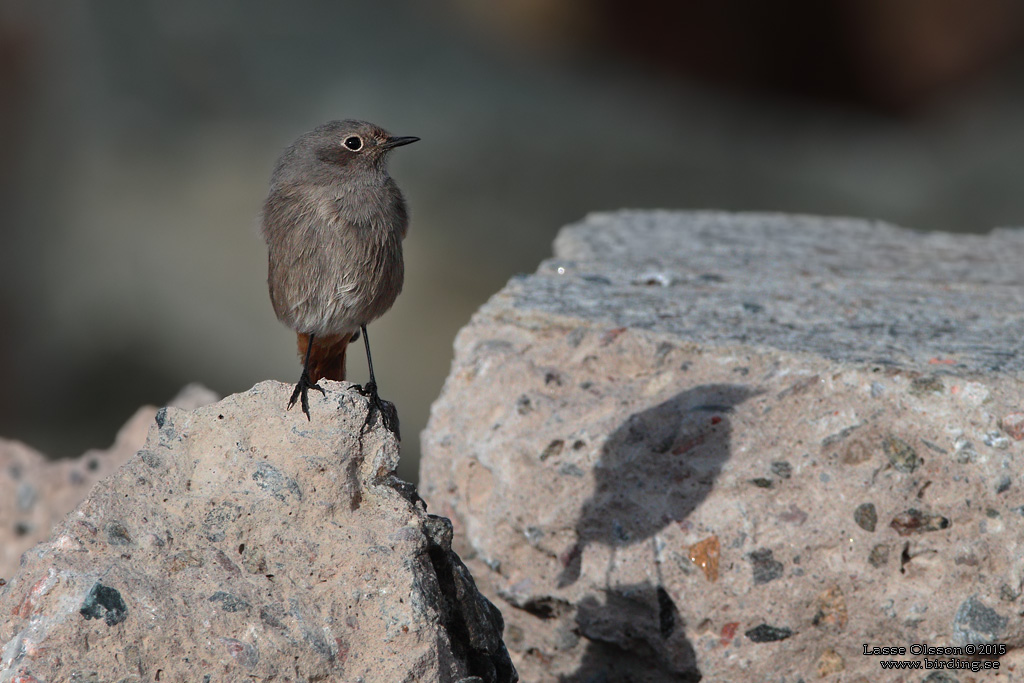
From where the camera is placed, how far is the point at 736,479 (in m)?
3.45

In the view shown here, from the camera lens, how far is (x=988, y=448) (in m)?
3.31

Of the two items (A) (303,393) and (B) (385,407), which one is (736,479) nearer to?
(B) (385,407)

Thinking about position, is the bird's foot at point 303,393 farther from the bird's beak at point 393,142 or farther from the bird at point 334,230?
the bird's beak at point 393,142

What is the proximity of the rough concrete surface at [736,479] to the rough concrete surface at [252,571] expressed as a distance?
0.82 meters

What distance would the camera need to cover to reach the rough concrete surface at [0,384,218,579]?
14.5ft

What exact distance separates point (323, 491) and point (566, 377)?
1.57m

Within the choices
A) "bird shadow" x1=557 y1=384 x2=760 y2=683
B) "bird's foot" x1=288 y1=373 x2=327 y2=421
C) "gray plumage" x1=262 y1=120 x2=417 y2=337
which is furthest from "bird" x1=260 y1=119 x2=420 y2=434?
"bird shadow" x1=557 y1=384 x2=760 y2=683

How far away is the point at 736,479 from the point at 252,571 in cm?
160

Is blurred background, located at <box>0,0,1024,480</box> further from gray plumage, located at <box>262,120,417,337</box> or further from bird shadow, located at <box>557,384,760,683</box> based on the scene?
bird shadow, located at <box>557,384,760,683</box>

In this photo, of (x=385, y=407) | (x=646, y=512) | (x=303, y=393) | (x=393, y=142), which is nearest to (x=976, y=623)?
(x=646, y=512)

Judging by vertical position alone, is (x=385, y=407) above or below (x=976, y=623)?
above

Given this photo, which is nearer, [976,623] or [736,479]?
[976,623]

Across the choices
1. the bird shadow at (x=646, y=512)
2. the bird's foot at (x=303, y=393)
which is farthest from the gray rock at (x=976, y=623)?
the bird's foot at (x=303, y=393)

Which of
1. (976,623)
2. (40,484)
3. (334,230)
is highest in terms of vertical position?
(334,230)
